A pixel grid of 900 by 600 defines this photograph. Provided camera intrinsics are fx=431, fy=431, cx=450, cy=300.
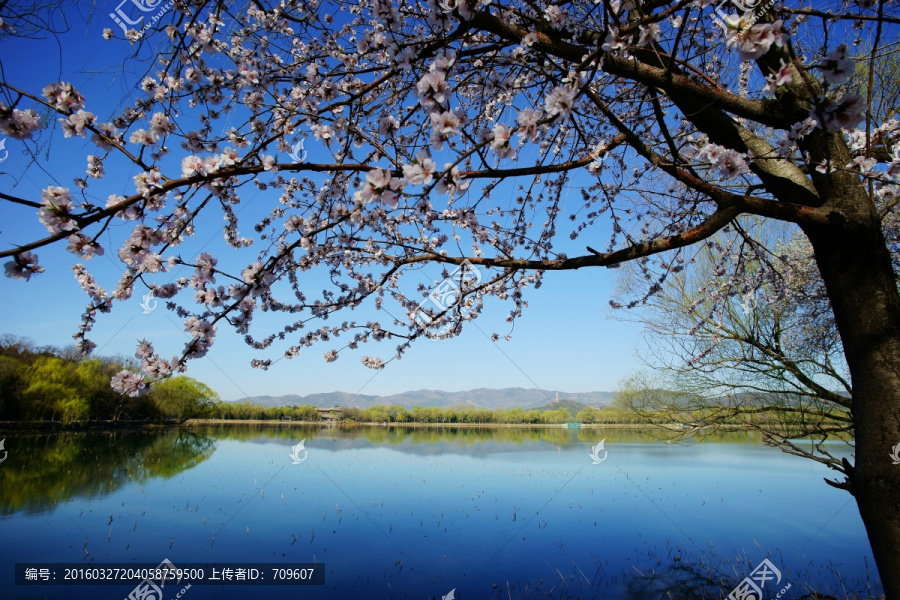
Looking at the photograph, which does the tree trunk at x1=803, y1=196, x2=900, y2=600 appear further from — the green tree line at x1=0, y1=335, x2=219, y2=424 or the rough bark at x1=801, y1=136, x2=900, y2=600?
the green tree line at x1=0, y1=335, x2=219, y2=424

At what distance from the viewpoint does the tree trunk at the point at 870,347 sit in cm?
194

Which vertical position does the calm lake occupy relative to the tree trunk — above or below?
below

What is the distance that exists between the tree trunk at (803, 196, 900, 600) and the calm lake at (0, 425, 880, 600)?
5.18m

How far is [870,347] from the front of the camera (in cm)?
206

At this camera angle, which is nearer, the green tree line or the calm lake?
the calm lake

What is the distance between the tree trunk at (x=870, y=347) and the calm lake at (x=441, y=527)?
518 centimetres

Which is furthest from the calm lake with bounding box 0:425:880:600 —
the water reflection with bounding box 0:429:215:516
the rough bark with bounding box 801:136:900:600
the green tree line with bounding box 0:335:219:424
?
the green tree line with bounding box 0:335:219:424

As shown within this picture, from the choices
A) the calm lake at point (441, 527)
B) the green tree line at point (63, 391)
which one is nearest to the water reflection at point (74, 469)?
the calm lake at point (441, 527)

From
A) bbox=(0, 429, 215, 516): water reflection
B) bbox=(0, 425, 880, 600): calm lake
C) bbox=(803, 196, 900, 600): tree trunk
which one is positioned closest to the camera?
bbox=(803, 196, 900, 600): tree trunk

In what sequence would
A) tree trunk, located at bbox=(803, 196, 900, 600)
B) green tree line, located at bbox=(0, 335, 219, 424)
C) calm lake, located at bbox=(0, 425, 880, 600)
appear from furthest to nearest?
1. green tree line, located at bbox=(0, 335, 219, 424)
2. calm lake, located at bbox=(0, 425, 880, 600)
3. tree trunk, located at bbox=(803, 196, 900, 600)

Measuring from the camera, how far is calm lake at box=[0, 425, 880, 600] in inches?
271

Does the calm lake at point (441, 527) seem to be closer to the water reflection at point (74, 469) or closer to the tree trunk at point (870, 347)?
the water reflection at point (74, 469)

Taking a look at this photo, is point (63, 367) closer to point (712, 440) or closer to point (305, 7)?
point (305, 7)

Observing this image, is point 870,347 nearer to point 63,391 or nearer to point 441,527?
point 441,527
